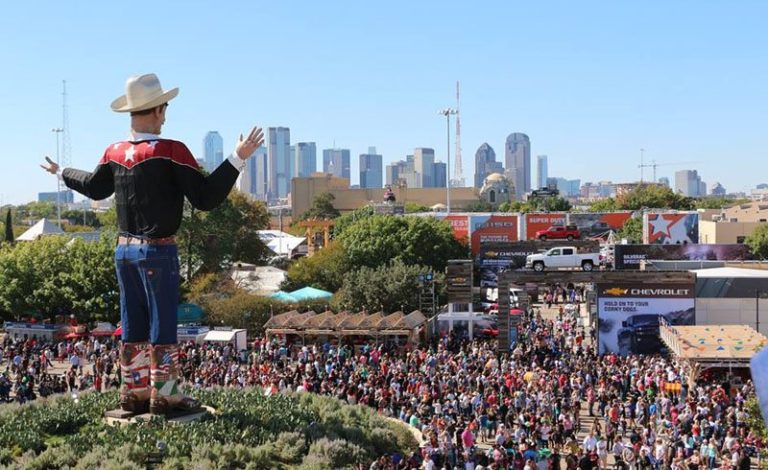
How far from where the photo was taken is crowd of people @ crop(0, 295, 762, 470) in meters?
18.7

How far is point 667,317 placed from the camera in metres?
33.4

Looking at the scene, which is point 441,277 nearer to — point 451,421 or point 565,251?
point 565,251

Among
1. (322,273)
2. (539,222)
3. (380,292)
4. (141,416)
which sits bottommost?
(141,416)

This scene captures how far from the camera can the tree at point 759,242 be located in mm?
57378

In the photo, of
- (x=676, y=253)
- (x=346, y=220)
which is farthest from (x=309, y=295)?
(x=346, y=220)

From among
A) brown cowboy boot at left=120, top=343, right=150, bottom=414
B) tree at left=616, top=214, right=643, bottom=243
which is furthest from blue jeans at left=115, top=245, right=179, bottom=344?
tree at left=616, top=214, right=643, bottom=243

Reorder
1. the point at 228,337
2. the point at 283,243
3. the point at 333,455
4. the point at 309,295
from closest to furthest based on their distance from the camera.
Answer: the point at 333,455 < the point at 228,337 < the point at 309,295 < the point at 283,243

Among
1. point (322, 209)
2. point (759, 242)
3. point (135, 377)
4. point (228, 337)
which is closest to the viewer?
point (135, 377)

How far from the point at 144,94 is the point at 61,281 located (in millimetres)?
27410

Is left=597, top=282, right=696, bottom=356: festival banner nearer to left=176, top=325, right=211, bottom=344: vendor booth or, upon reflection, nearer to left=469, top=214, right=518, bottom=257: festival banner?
left=176, top=325, right=211, bottom=344: vendor booth

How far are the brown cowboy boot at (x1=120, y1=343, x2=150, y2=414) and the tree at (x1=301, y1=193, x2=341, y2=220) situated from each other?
390 ft

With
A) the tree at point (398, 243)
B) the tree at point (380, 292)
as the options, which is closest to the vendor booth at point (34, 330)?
the tree at point (380, 292)

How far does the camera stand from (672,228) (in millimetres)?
60250

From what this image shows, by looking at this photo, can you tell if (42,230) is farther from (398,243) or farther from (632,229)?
(632,229)
